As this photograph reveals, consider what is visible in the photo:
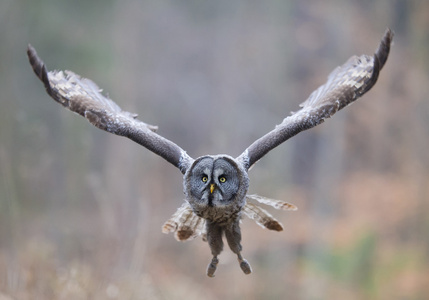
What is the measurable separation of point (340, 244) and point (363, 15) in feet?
14.5

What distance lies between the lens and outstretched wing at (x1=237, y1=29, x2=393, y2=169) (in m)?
3.76

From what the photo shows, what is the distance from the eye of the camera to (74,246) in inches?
236

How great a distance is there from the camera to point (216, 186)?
3.45m

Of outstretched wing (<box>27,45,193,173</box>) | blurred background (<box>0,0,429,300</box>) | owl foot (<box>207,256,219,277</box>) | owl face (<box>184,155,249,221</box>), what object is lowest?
owl foot (<box>207,256,219,277</box>)

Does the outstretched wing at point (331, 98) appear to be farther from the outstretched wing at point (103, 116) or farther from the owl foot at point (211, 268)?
the owl foot at point (211, 268)

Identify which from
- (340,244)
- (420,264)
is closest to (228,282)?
(340,244)

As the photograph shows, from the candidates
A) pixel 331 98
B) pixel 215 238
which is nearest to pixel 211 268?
pixel 215 238

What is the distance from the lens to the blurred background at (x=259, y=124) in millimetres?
9461

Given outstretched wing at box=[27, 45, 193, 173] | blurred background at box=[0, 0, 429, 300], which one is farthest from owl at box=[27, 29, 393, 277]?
blurred background at box=[0, 0, 429, 300]

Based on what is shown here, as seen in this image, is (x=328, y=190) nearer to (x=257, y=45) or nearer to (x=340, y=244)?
(x=340, y=244)

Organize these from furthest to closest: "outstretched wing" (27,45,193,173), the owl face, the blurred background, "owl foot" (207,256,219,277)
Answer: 1. the blurred background
2. "outstretched wing" (27,45,193,173)
3. "owl foot" (207,256,219,277)
4. the owl face

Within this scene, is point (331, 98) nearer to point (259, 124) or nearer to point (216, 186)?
point (216, 186)

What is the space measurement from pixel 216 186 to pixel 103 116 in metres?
1.01

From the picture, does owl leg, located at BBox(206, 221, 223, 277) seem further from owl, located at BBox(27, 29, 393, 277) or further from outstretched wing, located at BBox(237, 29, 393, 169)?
outstretched wing, located at BBox(237, 29, 393, 169)
